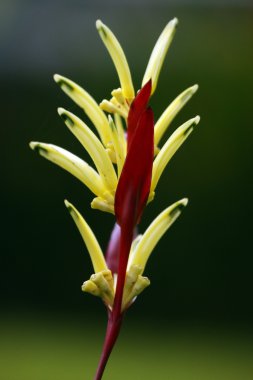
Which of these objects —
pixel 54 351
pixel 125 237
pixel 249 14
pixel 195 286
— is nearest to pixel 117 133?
pixel 125 237

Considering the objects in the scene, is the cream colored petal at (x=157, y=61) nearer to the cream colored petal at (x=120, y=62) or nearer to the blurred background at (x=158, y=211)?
the cream colored petal at (x=120, y=62)

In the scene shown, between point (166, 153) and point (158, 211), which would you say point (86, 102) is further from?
point (158, 211)

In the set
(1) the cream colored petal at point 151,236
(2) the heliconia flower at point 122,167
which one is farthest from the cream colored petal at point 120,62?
(1) the cream colored petal at point 151,236

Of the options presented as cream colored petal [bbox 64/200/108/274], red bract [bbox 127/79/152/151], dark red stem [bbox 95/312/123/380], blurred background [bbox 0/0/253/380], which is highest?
blurred background [bbox 0/0/253/380]

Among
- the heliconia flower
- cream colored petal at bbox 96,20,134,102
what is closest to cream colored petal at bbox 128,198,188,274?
the heliconia flower

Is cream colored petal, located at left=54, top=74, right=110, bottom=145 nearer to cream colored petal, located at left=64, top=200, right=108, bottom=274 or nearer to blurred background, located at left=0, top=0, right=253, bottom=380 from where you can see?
cream colored petal, located at left=64, top=200, right=108, bottom=274

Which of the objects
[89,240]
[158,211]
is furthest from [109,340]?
[158,211]
